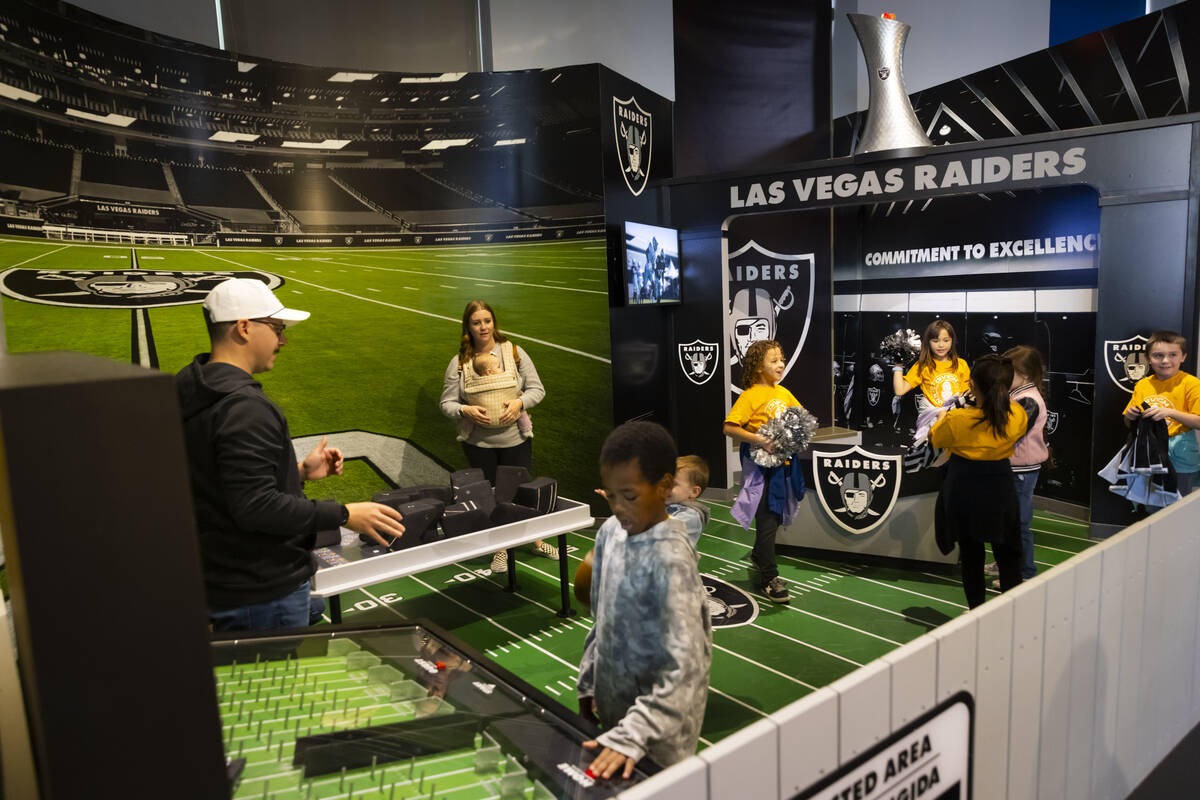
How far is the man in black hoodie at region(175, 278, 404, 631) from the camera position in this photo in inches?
83.0

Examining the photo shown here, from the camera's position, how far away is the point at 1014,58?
686cm

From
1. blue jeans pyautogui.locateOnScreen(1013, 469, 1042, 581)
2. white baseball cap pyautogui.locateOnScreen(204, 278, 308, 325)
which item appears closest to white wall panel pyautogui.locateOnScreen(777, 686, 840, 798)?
white baseball cap pyautogui.locateOnScreen(204, 278, 308, 325)

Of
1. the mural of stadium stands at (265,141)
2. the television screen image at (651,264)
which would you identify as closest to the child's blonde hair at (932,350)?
the television screen image at (651,264)

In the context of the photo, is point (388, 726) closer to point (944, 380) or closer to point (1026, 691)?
point (1026, 691)

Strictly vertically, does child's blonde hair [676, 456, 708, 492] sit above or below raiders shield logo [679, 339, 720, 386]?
below

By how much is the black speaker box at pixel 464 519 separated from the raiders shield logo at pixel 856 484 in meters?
2.44

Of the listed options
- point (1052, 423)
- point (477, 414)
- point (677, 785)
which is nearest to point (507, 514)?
point (477, 414)

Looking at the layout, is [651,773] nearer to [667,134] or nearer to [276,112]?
[276,112]

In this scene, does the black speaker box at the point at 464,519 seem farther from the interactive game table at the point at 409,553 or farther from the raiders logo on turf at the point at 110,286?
the raiders logo on turf at the point at 110,286

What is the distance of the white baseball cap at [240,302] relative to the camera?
222 centimetres

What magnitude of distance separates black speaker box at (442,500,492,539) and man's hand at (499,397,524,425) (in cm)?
Answer: 110

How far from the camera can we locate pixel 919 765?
5.28 feet

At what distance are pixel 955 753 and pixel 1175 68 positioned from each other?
235 inches

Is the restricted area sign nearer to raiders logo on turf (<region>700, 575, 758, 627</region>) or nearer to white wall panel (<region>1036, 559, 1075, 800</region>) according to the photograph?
white wall panel (<region>1036, 559, 1075, 800</region>)
